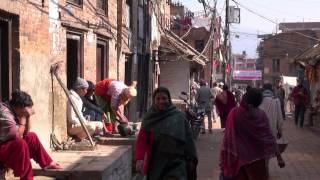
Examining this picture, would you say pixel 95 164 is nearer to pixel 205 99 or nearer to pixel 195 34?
pixel 205 99

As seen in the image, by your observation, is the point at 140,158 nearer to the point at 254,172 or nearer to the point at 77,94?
the point at 254,172

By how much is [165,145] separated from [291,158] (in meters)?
8.22

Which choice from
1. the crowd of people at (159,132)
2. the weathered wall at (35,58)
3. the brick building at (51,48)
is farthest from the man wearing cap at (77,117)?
the weathered wall at (35,58)

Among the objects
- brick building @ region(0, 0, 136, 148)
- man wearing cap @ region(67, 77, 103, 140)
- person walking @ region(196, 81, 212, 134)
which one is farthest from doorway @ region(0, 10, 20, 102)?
person walking @ region(196, 81, 212, 134)

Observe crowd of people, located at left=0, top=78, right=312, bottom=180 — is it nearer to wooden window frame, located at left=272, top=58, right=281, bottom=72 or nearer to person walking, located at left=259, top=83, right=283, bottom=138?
person walking, located at left=259, top=83, right=283, bottom=138

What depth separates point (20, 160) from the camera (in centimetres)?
574

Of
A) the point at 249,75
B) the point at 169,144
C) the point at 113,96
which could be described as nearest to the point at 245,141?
the point at 169,144

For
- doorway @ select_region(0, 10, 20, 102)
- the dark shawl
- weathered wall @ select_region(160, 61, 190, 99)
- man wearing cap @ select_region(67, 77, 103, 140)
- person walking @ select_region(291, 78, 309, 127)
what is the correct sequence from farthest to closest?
weathered wall @ select_region(160, 61, 190, 99)
person walking @ select_region(291, 78, 309, 127)
man wearing cap @ select_region(67, 77, 103, 140)
doorway @ select_region(0, 10, 20, 102)
the dark shawl

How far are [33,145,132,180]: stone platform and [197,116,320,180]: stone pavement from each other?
2433 millimetres

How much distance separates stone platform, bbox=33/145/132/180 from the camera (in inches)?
283

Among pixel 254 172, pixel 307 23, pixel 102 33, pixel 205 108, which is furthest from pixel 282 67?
pixel 254 172

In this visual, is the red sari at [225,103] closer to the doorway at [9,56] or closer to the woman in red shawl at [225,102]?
the woman in red shawl at [225,102]

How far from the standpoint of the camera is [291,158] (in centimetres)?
1420

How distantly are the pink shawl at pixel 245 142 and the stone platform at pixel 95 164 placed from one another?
148 centimetres
